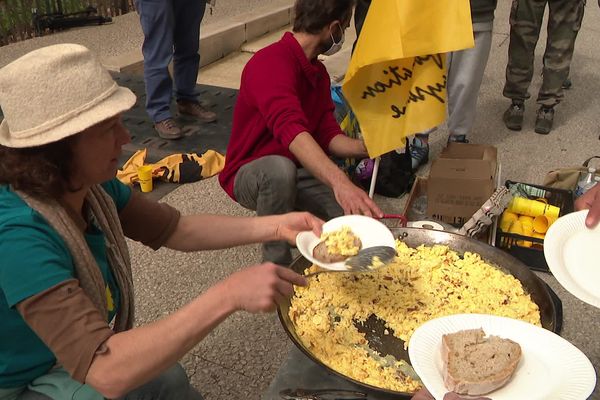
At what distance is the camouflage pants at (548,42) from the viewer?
446cm

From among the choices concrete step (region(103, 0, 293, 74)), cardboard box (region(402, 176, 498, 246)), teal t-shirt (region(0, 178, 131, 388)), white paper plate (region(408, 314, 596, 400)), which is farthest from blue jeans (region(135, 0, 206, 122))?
white paper plate (region(408, 314, 596, 400))

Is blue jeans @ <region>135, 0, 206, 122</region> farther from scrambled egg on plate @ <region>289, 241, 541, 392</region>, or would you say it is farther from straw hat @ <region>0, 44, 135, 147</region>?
straw hat @ <region>0, 44, 135, 147</region>

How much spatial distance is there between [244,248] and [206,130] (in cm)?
162

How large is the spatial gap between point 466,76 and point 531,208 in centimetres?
123

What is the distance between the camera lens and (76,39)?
20.3 feet

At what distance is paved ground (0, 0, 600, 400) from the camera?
2447 mm

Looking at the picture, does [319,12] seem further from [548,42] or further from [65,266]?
[548,42]

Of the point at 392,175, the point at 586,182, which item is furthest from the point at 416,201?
the point at 586,182

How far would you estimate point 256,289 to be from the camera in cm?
136

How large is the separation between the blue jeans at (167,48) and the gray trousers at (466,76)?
1.98 metres

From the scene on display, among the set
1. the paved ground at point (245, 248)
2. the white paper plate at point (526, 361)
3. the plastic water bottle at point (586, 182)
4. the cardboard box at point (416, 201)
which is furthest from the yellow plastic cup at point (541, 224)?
the white paper plate at point (526, 361)

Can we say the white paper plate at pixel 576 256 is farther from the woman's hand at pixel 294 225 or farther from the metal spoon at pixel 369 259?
the woman's hand at pixel 294 225

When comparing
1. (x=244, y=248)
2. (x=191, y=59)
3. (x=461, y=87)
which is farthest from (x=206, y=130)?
(x=461, y=87)

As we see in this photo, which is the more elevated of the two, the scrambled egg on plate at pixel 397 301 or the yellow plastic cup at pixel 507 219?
the scrambled egg on plate at pixel 397 301
